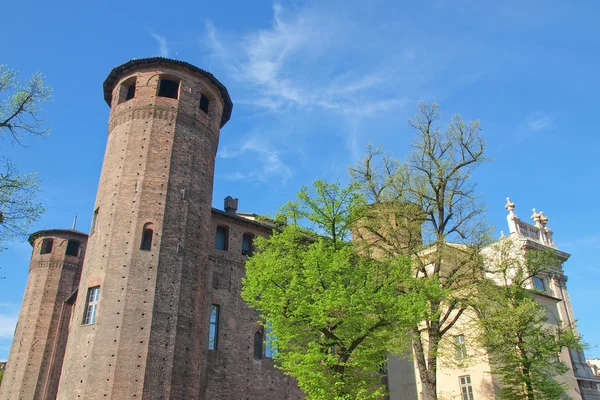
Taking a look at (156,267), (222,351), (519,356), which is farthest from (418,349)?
(156,267)

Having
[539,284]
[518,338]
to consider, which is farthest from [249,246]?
[539,284]

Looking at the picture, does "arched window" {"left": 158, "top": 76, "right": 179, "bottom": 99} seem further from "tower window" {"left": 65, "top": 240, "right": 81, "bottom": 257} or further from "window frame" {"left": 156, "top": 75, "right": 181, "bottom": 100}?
"tower window" {"left": 65, "top": 240, "right": 81, "bottom": 257}

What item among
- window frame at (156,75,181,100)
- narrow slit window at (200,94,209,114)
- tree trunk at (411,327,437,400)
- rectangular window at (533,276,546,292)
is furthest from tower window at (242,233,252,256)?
rectangular window at (533,276,546,292)

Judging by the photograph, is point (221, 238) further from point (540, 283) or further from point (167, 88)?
point (540, 283)

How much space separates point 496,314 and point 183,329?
12826mm

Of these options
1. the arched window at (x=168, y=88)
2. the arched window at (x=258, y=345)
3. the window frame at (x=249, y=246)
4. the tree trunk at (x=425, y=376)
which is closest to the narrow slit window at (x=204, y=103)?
the arched window at (x=168, y=88)

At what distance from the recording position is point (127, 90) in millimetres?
24000

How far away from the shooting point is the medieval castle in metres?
18.1

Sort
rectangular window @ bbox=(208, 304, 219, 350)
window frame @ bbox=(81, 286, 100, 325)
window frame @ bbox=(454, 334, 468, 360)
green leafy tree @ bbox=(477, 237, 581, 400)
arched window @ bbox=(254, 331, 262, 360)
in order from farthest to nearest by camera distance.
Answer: arched window @ bbox=(254, 331, 262, 360), rectangular window @ bbox=(208, 304, 219, 350), green leafy tree @ bbox=(477, 237, 581, 400), window frame @ bbox=(454, 334, 468, 360), window frame @ bbox=(81, 286, 100, 325)

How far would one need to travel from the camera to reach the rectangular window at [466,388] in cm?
2558

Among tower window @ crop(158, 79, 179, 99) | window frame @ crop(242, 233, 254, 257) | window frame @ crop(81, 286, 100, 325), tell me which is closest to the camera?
window frame @ crop(81, 286, 100, 325)

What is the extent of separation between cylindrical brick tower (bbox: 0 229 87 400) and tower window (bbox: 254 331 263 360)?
36.8ft

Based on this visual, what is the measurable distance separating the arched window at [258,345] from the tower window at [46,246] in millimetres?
17161

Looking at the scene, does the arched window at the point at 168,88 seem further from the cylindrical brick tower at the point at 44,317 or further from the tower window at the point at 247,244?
the cylindrical brick tower at the point at 44,317
